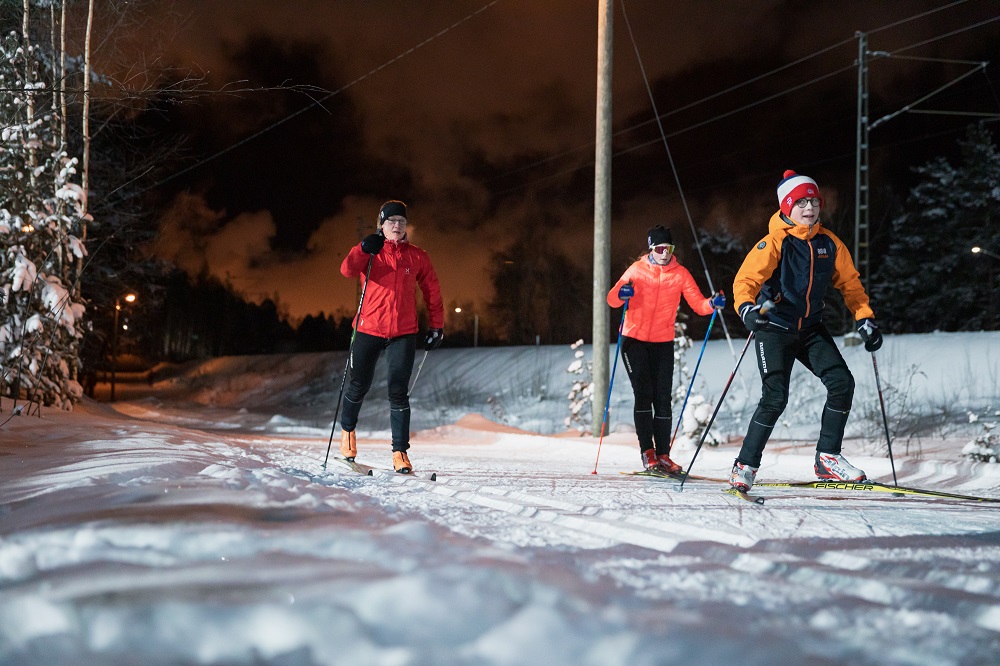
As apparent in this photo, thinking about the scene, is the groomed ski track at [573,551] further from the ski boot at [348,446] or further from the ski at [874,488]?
the ski boot at [348,446]

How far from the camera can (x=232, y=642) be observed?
1724mm

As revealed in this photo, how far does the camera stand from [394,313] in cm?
558

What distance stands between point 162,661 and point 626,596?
121 cm

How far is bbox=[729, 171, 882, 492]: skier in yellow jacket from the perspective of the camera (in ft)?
15.2

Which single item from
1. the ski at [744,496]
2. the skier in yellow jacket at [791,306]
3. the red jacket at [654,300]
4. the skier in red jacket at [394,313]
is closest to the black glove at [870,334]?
the skier in yellow jacket at [791,306]

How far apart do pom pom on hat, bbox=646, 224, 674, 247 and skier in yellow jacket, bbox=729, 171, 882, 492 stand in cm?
144

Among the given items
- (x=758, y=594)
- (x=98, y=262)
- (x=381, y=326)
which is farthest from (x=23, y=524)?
(x=98, y=262)

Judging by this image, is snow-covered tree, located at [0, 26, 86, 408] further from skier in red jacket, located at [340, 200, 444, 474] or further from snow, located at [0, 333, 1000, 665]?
skier in red jacket, located at [340, 200, 444, 474]

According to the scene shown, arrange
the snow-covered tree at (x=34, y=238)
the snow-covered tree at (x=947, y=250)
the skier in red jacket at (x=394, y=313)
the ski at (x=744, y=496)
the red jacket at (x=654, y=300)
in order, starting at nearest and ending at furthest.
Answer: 1. the ski at (x=744, y=496)
2. the skier in red jacket at (x=394, y=313)
3. the red jacket at (x=654, y=300)
4. the snow-covered tree at (x=34, y=238)
5. the snow-covered tree at (x=947, y=250)

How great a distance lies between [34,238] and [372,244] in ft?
25.3

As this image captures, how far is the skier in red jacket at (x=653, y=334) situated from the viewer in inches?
243

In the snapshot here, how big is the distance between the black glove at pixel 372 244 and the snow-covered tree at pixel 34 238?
5776 mm

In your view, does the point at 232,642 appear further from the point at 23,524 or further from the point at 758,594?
the point at 23,524

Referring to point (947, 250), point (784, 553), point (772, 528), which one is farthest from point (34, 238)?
point (947, 250)
